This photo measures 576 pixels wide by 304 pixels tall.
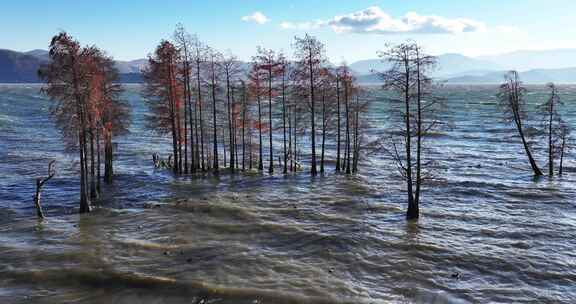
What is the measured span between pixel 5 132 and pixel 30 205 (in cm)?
5482

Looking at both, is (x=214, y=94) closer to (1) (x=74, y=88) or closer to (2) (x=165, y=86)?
(2) (x=165, y=86)

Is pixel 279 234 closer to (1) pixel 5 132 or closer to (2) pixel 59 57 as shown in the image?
(2) pixel 59 57

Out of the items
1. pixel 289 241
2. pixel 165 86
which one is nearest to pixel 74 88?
pixel 165 86

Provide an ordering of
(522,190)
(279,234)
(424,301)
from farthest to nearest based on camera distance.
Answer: (522,190) → (279,234) → (424,301)

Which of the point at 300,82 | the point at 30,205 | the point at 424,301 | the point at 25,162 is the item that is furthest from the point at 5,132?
the point at 424,301

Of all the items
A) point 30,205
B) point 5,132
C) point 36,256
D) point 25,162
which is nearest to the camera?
point 36,256

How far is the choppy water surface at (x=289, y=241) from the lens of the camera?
67.8ft

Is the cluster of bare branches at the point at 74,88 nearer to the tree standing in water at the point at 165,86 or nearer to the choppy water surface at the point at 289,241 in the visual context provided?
the choppy water surface at the point at 289,241

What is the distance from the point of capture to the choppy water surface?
2066cm

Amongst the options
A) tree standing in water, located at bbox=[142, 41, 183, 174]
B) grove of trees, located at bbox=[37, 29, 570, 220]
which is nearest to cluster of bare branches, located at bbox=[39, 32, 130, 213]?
grove of trees, located at bbox=[37, 29, 570, 220]

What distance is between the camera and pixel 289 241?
1075 inches

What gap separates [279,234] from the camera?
28.5m

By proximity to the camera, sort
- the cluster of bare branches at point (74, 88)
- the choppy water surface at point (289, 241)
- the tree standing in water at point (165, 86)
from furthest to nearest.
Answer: the tree standing in water at point (165, 86), the cluster of bare branches at point (74, 88), the choppy water surface at point (289, 241)

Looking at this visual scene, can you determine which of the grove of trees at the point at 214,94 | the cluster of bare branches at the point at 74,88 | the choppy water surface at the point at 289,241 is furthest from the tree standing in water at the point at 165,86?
the cluster of bare branches at the point at 74,88
